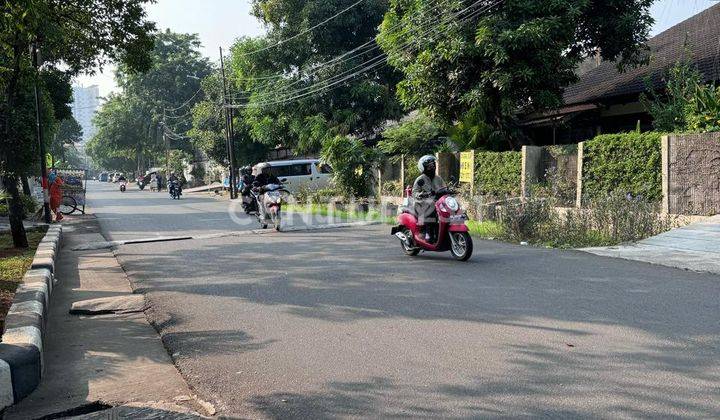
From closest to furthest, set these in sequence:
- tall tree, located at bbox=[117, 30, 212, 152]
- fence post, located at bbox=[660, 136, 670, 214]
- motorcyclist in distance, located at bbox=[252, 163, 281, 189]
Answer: fence post, located at bbox=[660, 136, 670, 214], motorcyclist in distance, located at bbox=[252, 163, 281, 189], tall tree, located at bbox=[117, 30, 212, 152]

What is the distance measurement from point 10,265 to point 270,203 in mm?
6481

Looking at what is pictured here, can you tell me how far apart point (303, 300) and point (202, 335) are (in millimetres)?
1444

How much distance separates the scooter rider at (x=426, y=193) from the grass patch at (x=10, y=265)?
5.51 m

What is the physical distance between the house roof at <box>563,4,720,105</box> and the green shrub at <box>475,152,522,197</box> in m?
4.35

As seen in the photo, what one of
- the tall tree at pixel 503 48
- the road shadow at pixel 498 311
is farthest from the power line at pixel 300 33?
the road shadow at pixel 498 311

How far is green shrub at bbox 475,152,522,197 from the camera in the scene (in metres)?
17.0

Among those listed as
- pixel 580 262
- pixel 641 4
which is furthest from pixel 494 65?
pixel 580 262

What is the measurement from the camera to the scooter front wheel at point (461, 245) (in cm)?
895

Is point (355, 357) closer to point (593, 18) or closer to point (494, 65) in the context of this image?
point (494, 65)

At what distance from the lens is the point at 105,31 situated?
47.5ft

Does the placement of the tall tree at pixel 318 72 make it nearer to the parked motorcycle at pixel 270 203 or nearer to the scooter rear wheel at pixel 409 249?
the parked motorcycle at pixel 270 203

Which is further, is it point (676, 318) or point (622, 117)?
point (622, 117)

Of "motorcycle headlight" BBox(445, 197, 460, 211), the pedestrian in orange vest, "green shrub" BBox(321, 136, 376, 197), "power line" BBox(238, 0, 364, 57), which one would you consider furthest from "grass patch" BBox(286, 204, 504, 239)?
"power line" BBox(238, 0, 364, 57)

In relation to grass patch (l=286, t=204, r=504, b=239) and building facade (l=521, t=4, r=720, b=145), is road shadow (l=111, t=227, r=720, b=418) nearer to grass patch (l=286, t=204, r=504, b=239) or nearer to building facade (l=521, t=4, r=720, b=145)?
grass patch (l=286, t=204, r=504, b=239)
